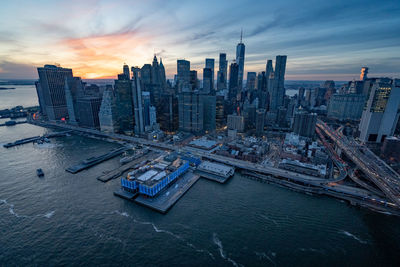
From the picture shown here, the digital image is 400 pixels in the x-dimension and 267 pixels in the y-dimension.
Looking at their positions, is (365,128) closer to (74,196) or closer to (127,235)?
(127,235)

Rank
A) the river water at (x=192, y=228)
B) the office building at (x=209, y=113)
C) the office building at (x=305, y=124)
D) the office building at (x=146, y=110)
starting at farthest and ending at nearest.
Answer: the office building at (x=209, y=113) → the office building at (x=146, y=110) → the office building at (x=305, y=124) → the river water at (x=192, y=228)

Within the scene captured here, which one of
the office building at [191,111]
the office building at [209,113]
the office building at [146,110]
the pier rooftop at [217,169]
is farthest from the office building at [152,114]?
the pier rooftop at [217,169]

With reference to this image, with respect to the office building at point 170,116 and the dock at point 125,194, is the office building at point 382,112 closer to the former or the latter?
the office building at point 170,116

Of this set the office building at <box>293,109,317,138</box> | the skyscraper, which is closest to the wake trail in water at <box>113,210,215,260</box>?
Answer: the skyscraper

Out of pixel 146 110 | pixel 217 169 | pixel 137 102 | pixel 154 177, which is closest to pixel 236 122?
pixel 146 110

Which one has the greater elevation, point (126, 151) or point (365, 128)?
point (365, 128)

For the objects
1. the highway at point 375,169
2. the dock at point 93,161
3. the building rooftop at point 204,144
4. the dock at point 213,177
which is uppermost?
the highway at point 375,169

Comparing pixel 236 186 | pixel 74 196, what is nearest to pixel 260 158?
pixel 236 186

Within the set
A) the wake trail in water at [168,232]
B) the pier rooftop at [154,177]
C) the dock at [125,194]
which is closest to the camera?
the wake trail in water at [168,232]
